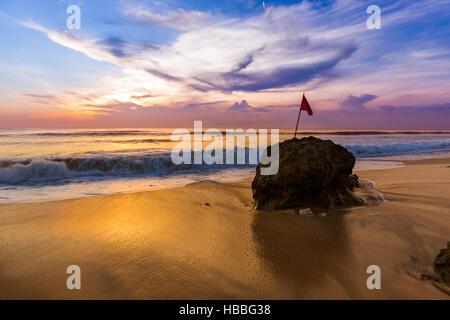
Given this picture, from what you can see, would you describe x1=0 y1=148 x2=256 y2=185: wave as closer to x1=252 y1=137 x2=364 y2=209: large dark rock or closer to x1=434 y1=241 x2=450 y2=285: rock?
x1=252 y1=137 x2=364 y2=209: large dark rock

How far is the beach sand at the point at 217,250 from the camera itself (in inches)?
92.1

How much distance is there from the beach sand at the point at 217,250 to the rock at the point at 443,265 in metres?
0.08

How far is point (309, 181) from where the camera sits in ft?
15.4

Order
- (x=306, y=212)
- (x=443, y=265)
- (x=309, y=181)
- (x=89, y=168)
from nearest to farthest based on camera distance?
(x=443, y=265)
(x=306, y=212)
(x=309, y=181)
(x=89, y=168)

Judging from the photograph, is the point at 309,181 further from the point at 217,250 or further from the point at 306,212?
the point at 217,250

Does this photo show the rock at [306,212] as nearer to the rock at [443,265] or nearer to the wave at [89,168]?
the rock at [443,265]

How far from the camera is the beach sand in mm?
2340

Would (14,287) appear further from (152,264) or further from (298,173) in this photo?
(298,173)

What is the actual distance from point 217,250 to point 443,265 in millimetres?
2490

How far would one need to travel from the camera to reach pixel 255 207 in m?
4.99

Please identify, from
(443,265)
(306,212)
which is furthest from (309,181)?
(443,265)

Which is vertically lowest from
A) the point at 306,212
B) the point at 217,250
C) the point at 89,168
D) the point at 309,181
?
the point at 217,250
